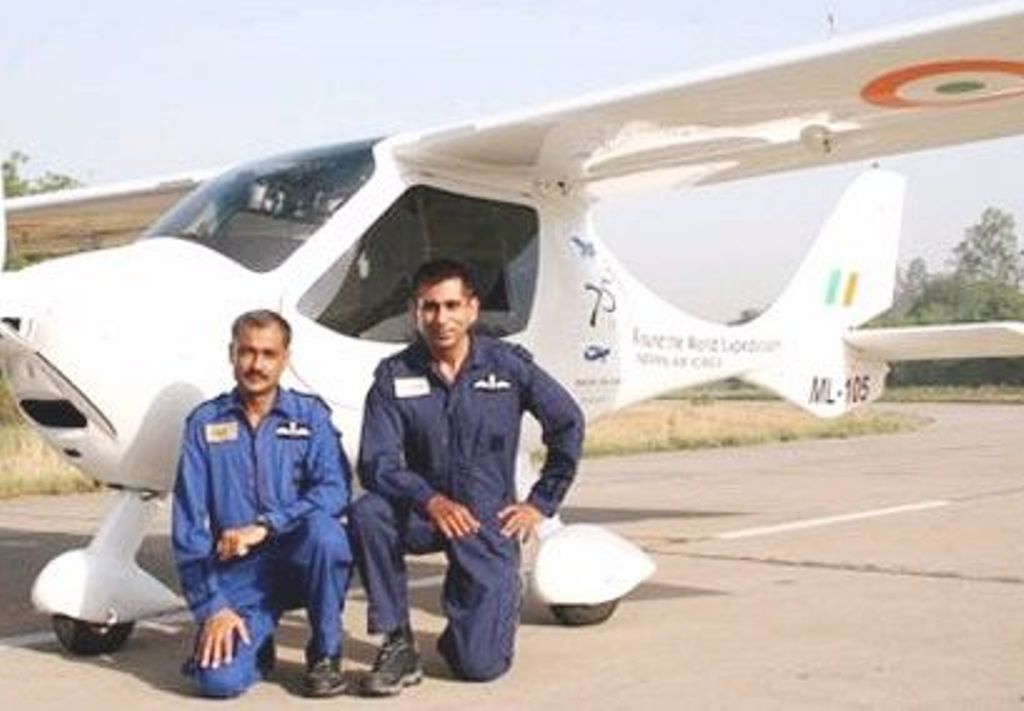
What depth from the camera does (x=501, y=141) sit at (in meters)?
6.22

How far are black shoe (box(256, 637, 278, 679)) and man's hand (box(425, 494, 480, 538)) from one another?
72cm

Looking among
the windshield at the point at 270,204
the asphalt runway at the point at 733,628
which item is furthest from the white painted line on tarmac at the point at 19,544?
the windshield at the point at 270,204

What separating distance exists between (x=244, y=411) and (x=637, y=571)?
189cm

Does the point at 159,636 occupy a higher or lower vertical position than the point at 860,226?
lower

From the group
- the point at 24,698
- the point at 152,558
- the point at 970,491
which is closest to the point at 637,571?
the point at 24,698

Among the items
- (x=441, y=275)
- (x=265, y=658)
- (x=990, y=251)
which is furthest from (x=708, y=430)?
(x=990, y=251)

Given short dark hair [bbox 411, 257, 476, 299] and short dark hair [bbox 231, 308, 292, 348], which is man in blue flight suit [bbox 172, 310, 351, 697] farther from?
short dark hair [bbox 411, 257, 476, 299]

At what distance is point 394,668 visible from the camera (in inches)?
174

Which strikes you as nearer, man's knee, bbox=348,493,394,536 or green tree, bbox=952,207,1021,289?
man's knee, bbox=348,493,394,536

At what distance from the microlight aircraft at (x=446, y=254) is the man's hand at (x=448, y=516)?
996 millimetres

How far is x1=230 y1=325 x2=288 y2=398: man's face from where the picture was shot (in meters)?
4.57

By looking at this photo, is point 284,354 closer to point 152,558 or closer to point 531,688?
point 531,688

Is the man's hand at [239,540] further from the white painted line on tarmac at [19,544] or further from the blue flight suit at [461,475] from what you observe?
the white painted line on tarmac at [19,544]

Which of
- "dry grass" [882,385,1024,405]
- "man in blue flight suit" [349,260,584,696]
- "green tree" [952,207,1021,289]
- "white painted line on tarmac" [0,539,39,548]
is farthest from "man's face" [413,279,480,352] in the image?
"green tree" [952,207,1021,289]
